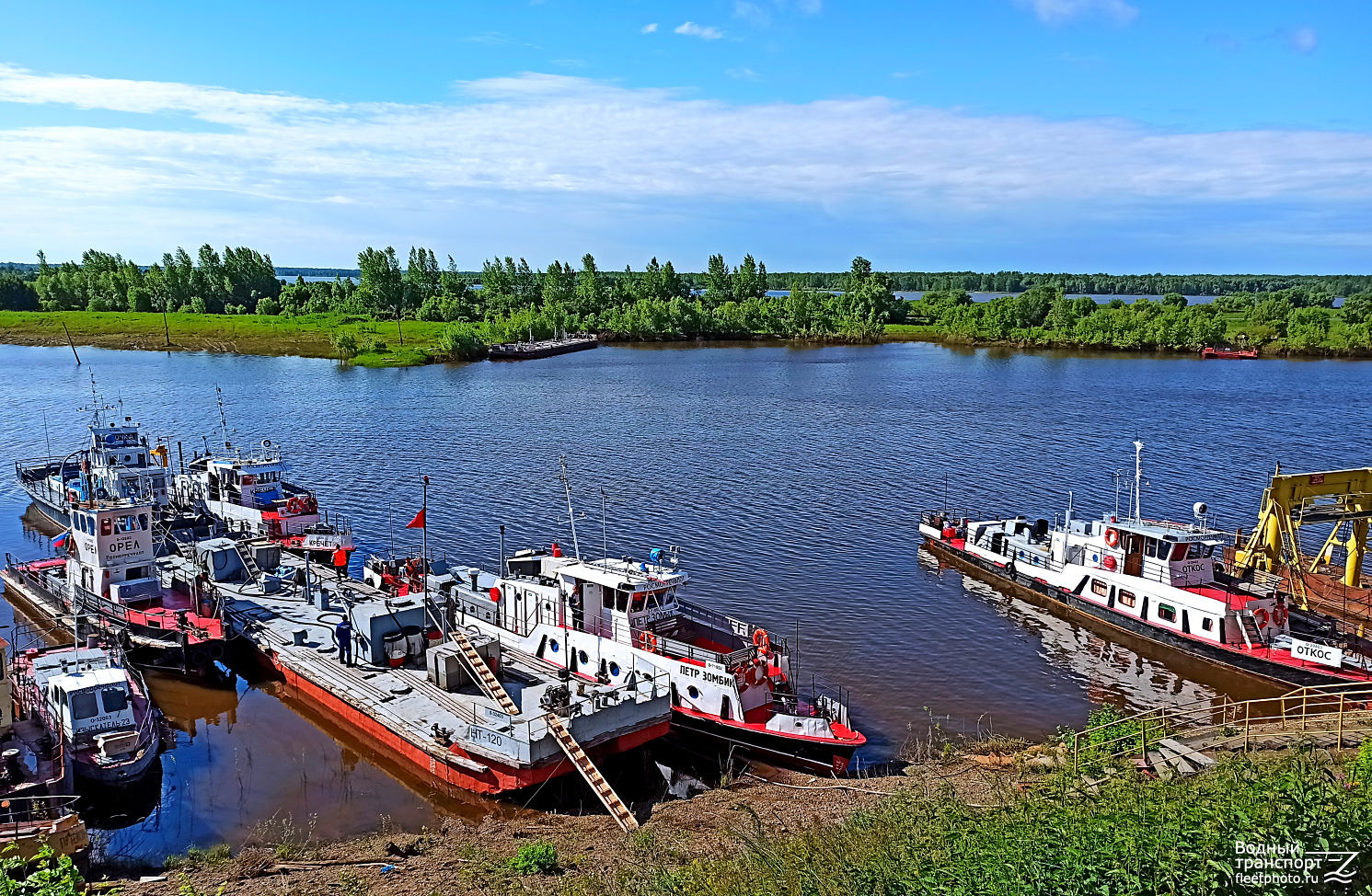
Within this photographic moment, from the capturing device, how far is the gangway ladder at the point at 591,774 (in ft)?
78.5

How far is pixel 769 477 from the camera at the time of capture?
65.1 m

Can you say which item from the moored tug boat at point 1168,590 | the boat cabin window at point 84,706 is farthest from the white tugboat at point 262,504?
the moored tug boat at point 1168,590

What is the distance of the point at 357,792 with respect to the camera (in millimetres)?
27125

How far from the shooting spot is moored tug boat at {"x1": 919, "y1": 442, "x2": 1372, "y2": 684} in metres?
33.6

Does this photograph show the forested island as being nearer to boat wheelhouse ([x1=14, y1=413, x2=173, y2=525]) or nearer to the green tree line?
the green tree line

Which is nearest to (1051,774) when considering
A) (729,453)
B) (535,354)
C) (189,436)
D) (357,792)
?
(357,792)

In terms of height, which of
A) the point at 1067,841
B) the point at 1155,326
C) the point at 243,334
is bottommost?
the point at 1067,841

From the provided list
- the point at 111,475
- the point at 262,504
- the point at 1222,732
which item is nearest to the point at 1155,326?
the point at 262,504

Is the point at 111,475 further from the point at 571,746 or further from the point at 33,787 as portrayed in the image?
the point at 571,746

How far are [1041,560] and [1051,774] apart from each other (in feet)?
75.6

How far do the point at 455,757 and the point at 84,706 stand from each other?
33.8 feet

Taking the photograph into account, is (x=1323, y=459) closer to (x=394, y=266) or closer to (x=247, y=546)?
(x=247, y=546)

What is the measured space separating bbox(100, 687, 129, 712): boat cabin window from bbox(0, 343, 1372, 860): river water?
280cm

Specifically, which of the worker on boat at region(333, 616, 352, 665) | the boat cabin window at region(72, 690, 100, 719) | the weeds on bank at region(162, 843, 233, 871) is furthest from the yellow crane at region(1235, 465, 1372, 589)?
the boat cabin window at region(72, 690, 100, 719)
